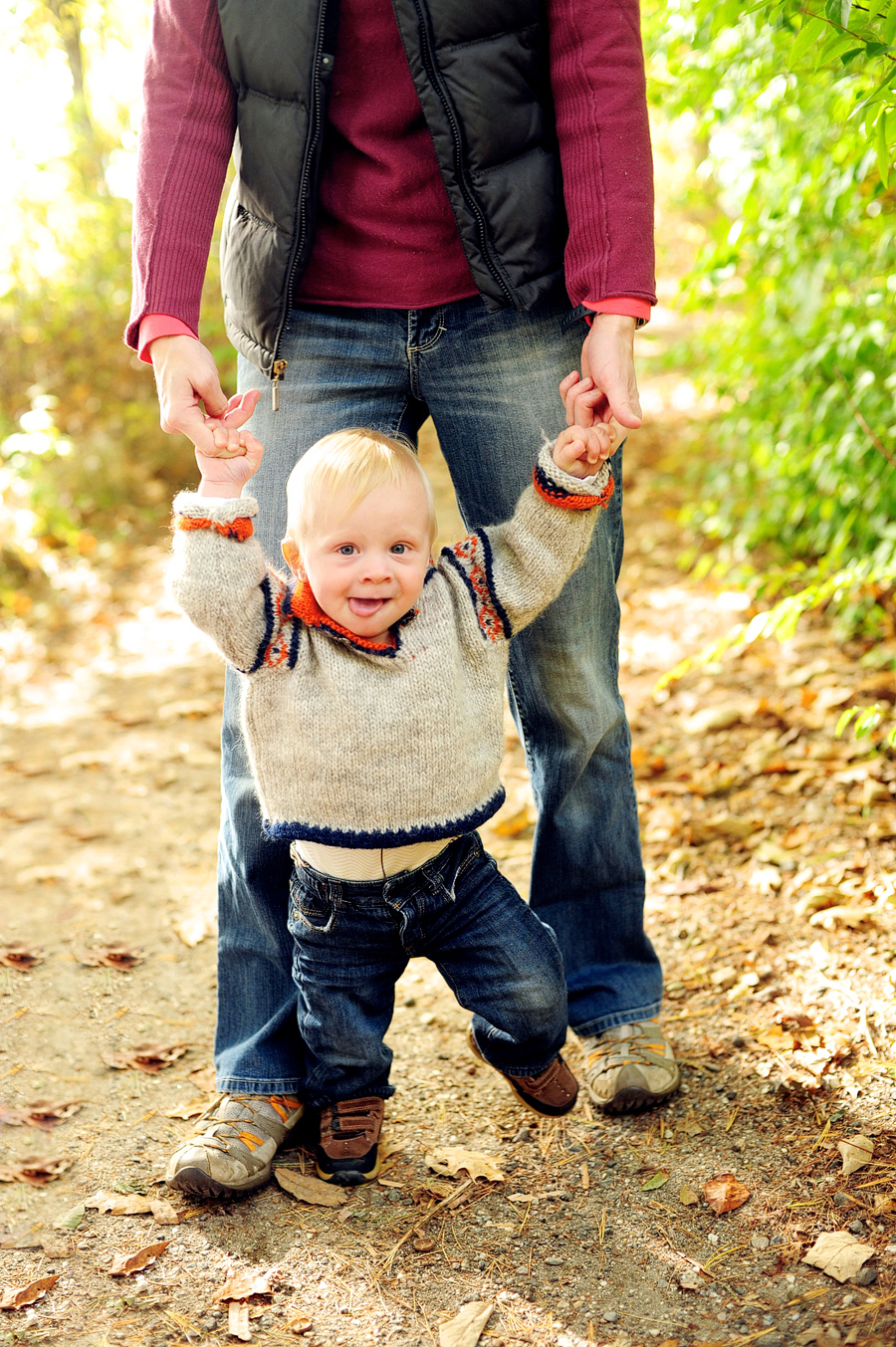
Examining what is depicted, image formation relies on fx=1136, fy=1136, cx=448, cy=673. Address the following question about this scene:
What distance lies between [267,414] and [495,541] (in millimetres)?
468

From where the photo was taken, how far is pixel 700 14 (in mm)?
2402

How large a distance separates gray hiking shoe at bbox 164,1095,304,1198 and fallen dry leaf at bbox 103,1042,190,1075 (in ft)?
1.11

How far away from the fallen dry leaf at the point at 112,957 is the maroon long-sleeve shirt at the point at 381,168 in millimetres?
1614

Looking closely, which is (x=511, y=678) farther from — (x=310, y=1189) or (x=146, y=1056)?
(x=146, y=1056)

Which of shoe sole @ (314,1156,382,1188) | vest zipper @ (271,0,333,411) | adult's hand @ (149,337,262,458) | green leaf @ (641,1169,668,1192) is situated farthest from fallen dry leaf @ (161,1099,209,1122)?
vest zipper @ (271,0,333,411)

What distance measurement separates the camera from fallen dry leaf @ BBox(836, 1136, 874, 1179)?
189cm

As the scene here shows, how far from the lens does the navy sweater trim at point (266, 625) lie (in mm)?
1759

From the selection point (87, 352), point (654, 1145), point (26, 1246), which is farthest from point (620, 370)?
point (87, 352)

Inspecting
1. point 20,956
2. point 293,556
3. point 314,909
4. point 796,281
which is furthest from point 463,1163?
point 796,281

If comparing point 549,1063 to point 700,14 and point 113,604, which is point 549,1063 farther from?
point 113,604

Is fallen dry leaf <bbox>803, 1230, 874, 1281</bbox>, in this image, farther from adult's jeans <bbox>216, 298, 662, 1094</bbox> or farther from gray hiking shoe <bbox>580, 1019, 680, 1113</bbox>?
adult's jeans <bbox>216, 298, 662, 1094</bbox>

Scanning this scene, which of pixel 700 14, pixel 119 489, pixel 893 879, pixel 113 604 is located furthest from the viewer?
pixel 119 489

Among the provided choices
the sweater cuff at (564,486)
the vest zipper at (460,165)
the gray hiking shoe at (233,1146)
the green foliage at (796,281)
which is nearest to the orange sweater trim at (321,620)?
the sweater cuff at (564,486)

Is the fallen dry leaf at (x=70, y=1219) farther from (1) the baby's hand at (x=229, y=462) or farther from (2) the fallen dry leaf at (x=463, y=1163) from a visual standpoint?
(1) the baby's hand at (x=229, y=462)
